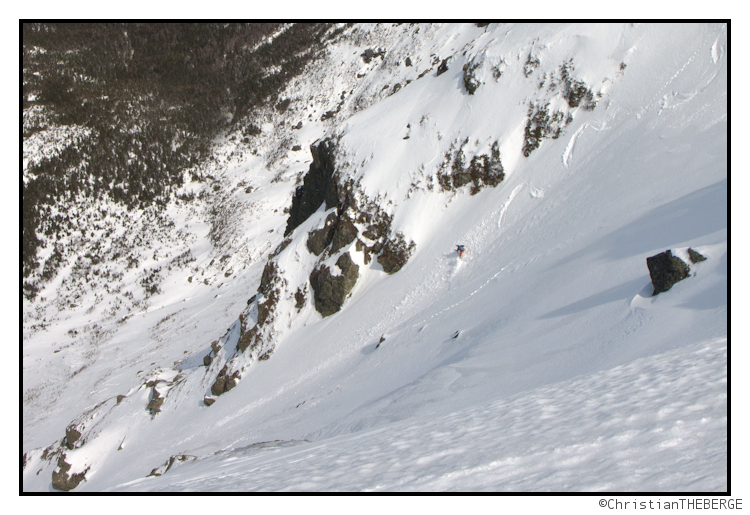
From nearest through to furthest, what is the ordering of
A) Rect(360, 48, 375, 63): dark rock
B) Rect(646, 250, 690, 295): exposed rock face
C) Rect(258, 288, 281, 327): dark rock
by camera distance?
Rect(646, 250, 690, 295): exposed rock face < Rect(258, 288, 281, 327): dark rock < Rect(360, 48, 375, 63): dark rock

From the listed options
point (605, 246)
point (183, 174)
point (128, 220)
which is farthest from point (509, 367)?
point (183, 174)

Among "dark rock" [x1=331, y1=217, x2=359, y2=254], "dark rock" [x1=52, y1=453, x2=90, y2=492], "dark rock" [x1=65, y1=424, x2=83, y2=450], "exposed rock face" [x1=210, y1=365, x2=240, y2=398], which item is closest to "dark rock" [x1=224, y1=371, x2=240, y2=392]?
"exposed rock face" [x1=210, y1=365, x2=240, y2=398]

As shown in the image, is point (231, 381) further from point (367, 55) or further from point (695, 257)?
point (367, 55)

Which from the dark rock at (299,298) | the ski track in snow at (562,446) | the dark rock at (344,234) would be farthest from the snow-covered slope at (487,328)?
the dark rock at (344,234)

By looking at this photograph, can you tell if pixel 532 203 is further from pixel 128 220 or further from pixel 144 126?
pixel 144 126

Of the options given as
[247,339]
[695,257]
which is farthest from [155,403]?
[695,257]

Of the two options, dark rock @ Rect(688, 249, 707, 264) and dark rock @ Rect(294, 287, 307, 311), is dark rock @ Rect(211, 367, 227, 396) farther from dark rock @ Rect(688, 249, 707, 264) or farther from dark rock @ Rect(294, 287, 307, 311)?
dark rock @ Rect(688, 249, 707, 264)

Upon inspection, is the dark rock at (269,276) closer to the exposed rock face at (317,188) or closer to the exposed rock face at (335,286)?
the exposed rock face at (335,286)
